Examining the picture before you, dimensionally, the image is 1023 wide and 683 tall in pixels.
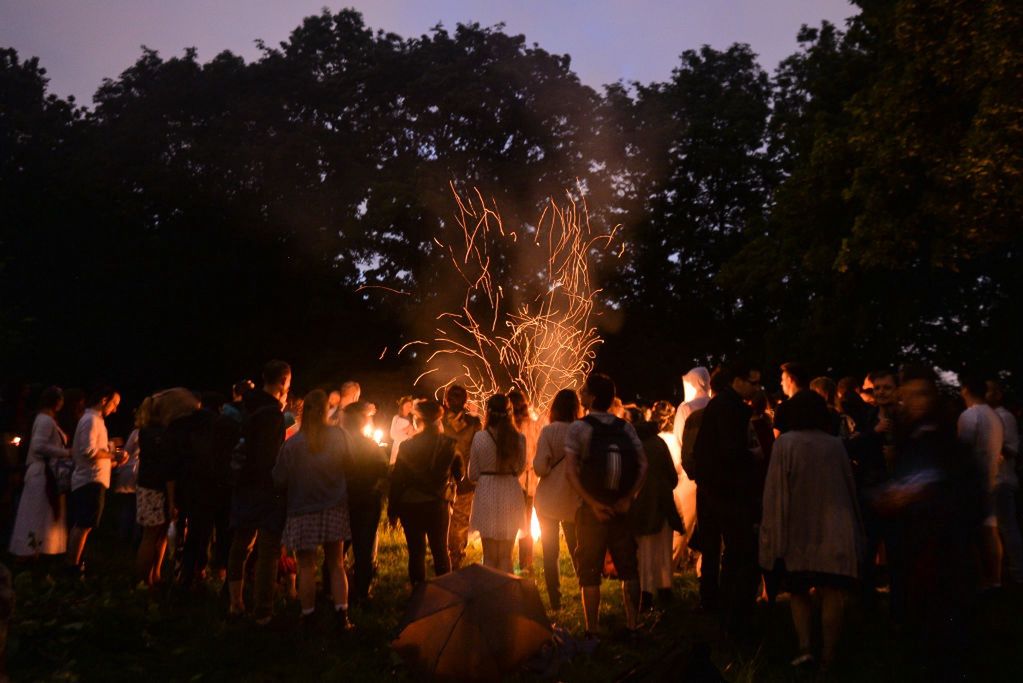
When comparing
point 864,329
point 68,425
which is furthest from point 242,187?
point 68,425

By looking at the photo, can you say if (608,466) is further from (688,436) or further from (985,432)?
(985,432)

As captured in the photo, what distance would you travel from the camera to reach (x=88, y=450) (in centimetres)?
1003

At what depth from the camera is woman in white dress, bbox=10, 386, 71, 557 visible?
1023 centimetres

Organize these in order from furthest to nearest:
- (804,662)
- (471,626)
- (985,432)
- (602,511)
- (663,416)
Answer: (663,416) → (985,432) → (602,511) → (804,662) → (471,626)

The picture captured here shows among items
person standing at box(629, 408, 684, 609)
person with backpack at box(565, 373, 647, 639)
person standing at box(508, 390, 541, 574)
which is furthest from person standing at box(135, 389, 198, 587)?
person standing at box(629, 408, 684, 609)

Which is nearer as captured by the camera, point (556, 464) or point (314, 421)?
point (314, 421)

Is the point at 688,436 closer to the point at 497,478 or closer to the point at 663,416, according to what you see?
the point at 497,478

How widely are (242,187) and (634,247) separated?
521 inches

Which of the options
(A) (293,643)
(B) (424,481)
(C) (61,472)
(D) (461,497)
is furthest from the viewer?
(C) (61,472)

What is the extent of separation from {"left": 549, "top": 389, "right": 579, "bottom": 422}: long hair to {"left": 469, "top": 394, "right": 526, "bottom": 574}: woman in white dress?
0.68 meters

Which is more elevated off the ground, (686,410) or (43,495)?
(686,410)

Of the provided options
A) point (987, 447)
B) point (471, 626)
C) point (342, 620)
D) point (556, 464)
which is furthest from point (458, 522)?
point (987, 447)

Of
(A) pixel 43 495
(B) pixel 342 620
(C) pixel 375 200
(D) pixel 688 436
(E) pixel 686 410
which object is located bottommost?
(B) pixel 342 620

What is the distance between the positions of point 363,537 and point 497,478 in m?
1.30
